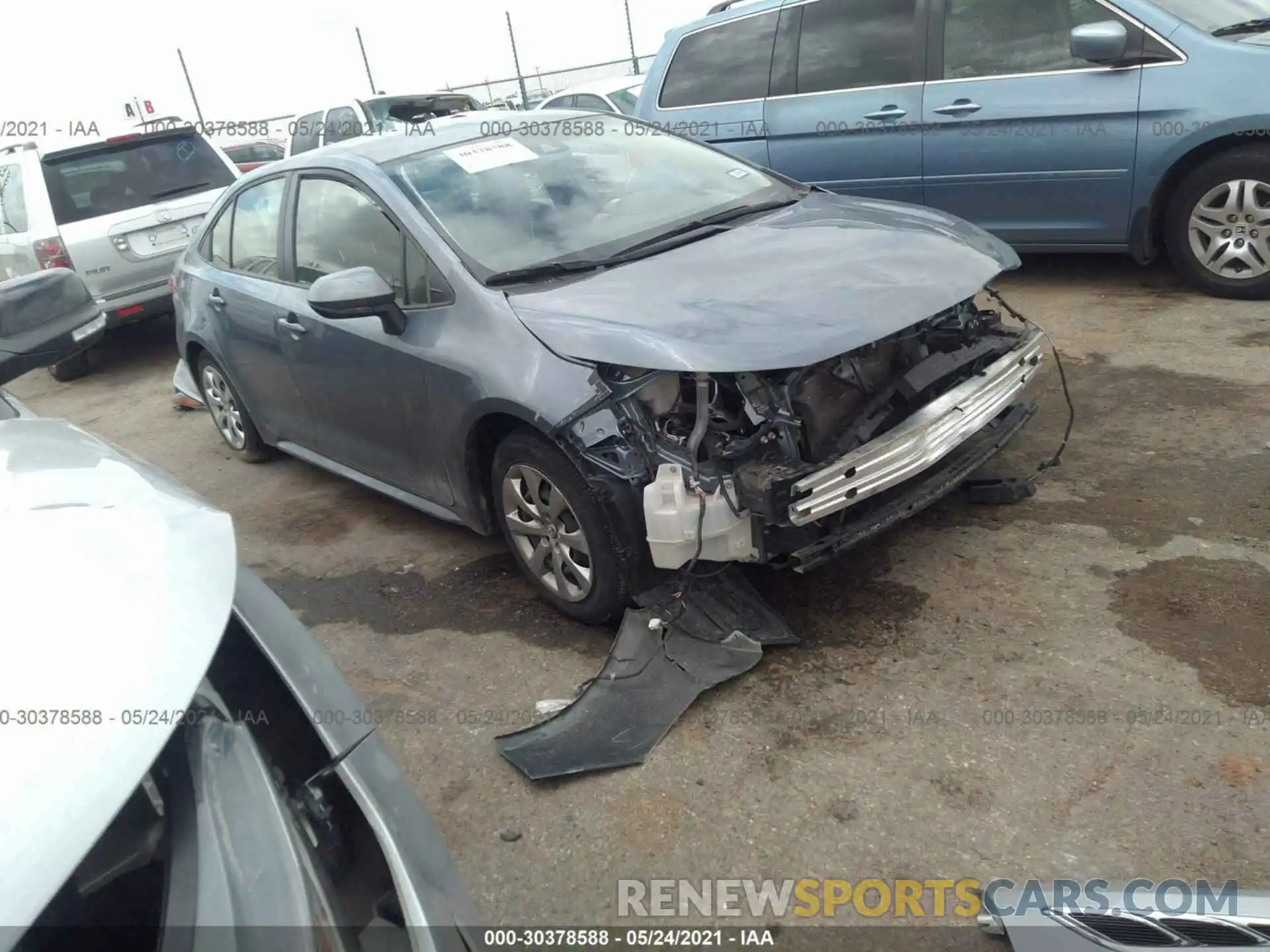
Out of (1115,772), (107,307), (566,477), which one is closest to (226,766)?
(566,477)

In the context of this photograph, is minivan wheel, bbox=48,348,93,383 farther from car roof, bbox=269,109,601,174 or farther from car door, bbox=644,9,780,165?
car door, bbox=644,9,780,165

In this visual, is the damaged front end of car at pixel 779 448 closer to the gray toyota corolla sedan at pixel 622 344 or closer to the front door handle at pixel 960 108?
the gray toyota corolla sedan at pixel 622 344

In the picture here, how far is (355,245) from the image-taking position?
387 cm

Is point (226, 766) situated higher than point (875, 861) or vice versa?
point (226, 766)

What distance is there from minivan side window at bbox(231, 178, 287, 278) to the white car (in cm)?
636

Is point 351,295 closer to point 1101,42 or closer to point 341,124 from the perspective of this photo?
point 1101,42

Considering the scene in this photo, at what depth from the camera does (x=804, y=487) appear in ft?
9.07

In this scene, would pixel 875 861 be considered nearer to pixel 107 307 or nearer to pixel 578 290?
pixel 578 290

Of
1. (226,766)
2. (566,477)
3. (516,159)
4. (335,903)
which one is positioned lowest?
(566,477)

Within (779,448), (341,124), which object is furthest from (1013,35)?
(341,124)

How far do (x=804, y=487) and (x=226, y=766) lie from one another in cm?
175

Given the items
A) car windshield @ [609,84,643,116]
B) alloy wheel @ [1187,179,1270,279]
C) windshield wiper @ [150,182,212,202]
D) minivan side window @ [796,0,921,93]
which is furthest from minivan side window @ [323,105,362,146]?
alloy wheel @ [1187,179,1270,279]

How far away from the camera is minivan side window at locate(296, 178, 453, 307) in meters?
3.53

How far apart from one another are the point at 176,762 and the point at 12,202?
8.16 metres
